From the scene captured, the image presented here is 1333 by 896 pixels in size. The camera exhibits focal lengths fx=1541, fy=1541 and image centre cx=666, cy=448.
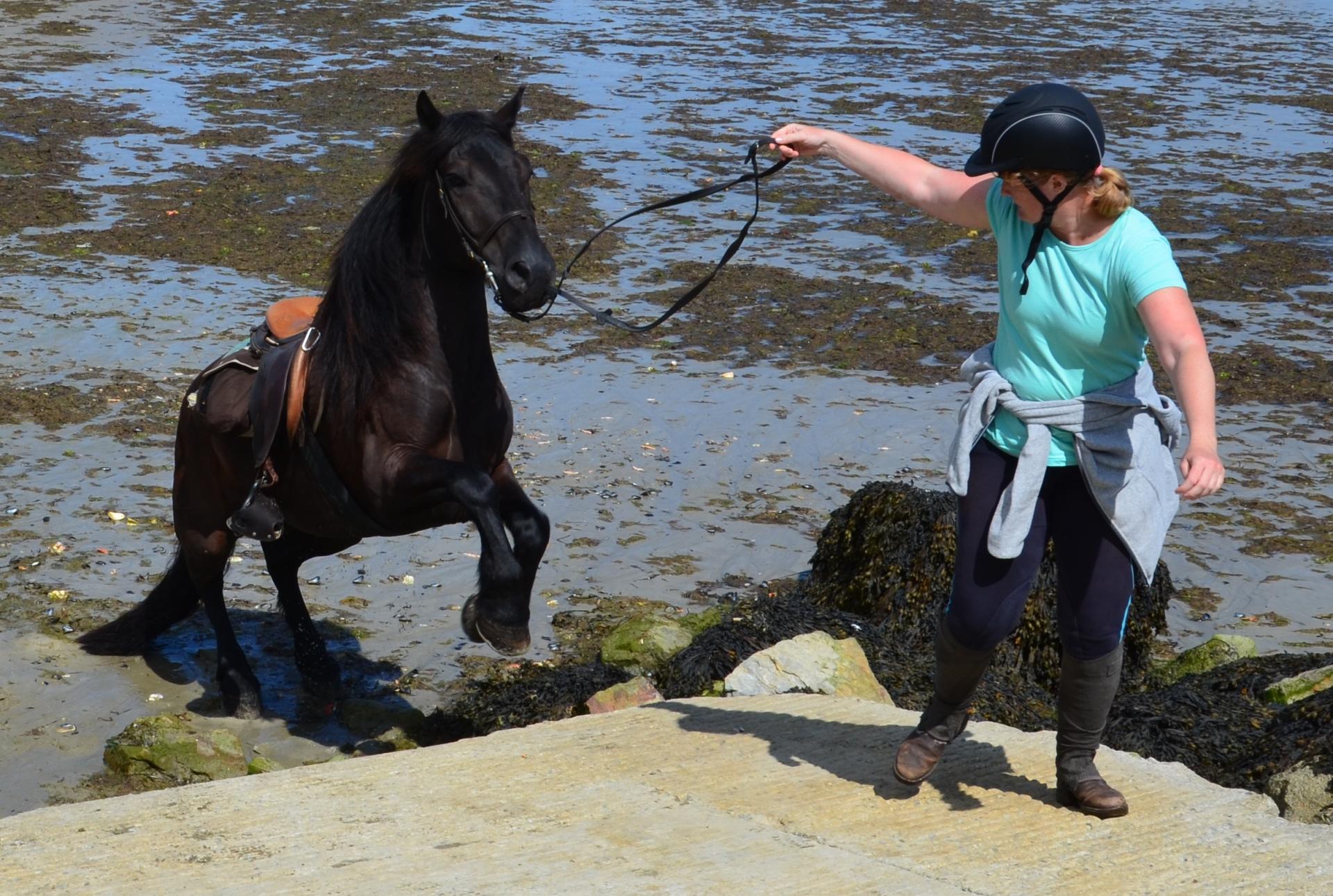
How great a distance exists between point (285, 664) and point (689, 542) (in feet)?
7.20

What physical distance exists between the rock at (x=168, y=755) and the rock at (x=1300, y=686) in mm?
3966

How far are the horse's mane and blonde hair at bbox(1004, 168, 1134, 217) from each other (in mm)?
2223

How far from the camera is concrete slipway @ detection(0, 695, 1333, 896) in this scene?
3803mm

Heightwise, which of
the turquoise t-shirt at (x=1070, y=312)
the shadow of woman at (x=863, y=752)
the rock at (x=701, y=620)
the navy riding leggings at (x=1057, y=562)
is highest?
the turquoise t-shirt at (x=1070, y=312)

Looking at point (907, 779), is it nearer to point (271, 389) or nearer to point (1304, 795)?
point (1304, 795)

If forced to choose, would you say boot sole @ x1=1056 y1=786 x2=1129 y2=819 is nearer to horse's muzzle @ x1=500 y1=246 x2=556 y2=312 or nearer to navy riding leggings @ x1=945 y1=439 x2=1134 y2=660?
navy riding leggings @ x1=945 y1=439 x2=1134 y2=660

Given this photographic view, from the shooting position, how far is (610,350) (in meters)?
10.9

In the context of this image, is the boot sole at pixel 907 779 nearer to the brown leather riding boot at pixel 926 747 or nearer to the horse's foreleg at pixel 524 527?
the brown leather riding boot at pixel 926 747

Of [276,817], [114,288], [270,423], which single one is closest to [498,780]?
[276,817]

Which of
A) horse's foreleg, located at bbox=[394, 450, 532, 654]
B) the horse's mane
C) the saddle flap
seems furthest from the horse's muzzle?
the saddle flap

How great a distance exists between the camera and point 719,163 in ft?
54.3

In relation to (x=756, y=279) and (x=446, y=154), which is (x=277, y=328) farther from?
(x=756, y=279)

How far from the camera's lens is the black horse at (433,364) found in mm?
5102

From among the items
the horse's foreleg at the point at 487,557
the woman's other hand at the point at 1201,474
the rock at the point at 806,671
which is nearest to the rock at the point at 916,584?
the rock at the point at 806,671
